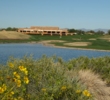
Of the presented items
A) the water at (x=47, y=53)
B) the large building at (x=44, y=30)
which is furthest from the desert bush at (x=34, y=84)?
the large building at (x=44, y=30)

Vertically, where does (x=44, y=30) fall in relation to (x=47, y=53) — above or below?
below

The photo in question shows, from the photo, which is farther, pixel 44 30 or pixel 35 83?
pixel 44 30

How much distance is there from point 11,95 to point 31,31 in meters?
149

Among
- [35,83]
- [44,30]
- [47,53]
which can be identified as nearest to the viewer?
[35,83]

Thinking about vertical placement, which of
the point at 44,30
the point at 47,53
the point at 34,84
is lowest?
the point at 44,30

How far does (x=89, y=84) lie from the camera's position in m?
9.61

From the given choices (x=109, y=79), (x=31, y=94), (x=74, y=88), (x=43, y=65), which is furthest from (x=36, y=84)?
(x=109, y=79)

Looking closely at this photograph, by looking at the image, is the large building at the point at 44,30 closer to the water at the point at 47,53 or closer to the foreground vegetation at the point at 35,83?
the water at the point at 47,53

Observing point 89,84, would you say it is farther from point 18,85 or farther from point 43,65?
point 18,85

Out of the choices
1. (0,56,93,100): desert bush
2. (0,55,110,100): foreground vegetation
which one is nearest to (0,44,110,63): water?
(0,55,110,100): foreground vegetation

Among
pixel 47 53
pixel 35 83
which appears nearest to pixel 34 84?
pixel 35 83

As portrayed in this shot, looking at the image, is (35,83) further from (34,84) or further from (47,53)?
(47,53)

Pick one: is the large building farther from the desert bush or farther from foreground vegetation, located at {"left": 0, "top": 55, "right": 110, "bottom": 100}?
the desert bush

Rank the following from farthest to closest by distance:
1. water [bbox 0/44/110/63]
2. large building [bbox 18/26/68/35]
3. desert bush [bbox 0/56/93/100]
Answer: large building [bbox 18/26/68/35]
water [bbox 0/44/110/63]
desert bush [bbox 0/56/93/100]
